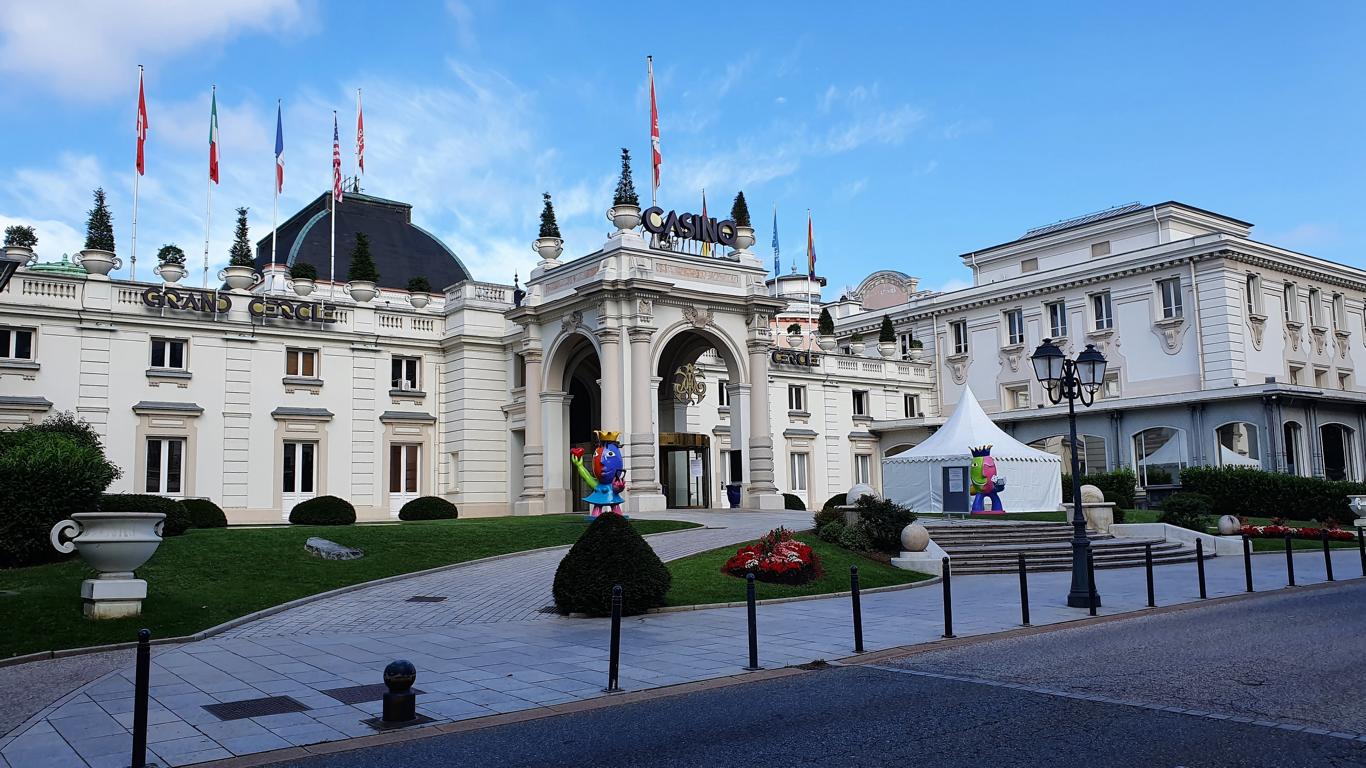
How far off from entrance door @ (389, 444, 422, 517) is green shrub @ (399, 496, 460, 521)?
2.61m

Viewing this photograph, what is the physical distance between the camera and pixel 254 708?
9703 mm

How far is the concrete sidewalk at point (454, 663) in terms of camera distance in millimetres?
8648

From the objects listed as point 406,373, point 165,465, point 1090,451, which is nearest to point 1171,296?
point 1090,451

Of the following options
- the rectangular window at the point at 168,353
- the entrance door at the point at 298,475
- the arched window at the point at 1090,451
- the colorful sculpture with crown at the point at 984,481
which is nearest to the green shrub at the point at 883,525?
the colorful sculpture with crown at the point at 984,481

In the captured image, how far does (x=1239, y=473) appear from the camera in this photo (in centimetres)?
3772

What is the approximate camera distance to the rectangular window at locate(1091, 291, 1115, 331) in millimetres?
52281

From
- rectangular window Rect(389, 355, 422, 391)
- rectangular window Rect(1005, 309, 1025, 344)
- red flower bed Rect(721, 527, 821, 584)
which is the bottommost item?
red flower bed Rect(721, 527, 821, 584)

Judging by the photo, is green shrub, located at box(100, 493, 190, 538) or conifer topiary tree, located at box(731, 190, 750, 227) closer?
green shrub, located at box(100, 493, 190, 538)

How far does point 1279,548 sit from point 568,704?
26761 mm

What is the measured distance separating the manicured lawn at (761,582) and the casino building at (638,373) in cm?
1260

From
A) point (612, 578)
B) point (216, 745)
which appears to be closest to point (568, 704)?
point (216, 745)

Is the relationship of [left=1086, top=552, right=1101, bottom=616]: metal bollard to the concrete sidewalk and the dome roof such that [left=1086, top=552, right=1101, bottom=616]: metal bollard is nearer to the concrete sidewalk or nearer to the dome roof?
the concrete sidewalk

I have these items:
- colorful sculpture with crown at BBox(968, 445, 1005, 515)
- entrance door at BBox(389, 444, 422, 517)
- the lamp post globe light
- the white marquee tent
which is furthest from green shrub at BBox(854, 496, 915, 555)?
entrance door at BBox(389, 444, 422, 517)

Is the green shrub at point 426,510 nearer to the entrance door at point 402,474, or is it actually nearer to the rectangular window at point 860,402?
the entrance door at point 402,474
